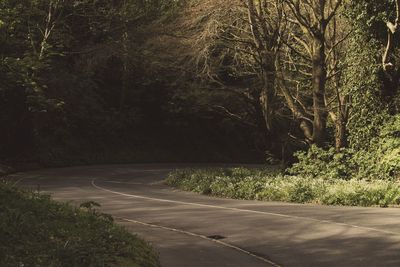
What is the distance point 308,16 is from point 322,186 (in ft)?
33.3

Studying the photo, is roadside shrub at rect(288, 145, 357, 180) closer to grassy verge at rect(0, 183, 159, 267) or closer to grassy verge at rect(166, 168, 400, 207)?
grassy verge at rect(166, 168, 400, 207)

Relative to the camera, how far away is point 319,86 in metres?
24.9

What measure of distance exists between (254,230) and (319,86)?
13.6 metres

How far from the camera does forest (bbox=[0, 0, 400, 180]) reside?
23.2 m

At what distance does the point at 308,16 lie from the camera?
26.2 meters

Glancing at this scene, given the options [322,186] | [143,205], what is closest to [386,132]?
[322,186]

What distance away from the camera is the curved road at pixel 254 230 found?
31.8 ft

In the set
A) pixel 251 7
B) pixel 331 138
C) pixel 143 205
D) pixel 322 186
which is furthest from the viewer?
pixel 331 138

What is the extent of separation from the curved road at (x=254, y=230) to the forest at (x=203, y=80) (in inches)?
292

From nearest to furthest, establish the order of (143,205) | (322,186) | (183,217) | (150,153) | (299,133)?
(183,217) → (143,205) → (322,186) → (299,133) → (150,153)

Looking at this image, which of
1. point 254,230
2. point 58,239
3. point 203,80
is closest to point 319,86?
point 203,80

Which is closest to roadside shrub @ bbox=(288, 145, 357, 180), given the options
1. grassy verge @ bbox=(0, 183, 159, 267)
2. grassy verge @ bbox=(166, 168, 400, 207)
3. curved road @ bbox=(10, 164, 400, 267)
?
grassy verge @ bbox=(166, 168, 400, 207)

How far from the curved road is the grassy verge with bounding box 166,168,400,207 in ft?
3.66

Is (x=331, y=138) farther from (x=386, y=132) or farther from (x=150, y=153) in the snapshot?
(x=150, y=153)
